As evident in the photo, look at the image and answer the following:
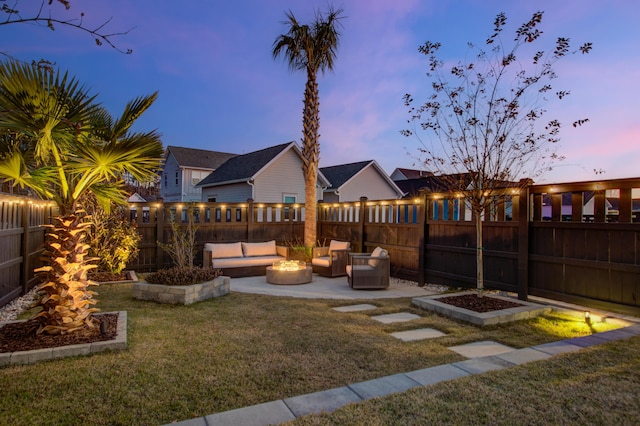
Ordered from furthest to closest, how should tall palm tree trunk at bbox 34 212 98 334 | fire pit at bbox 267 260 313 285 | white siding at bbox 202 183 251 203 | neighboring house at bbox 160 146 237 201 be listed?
neighboring house at bbox 160 146 237 201
white siding at bbox 202 183 251 203
fire pit at bbox 267 260 313 285
tall palm tree trunk at bbox 34 212 98 334

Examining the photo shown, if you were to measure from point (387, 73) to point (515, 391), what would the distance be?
1009 centimetres

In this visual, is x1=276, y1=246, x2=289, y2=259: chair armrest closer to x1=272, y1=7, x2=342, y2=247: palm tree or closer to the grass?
x1=272, y1=7, x2=342, y2=247: palm tree

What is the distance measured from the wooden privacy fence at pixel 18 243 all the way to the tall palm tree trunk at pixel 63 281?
7.00 ft

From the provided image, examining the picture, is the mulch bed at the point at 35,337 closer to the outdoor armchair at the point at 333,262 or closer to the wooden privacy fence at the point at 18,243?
the wooden privacy fence at the point at 18,243

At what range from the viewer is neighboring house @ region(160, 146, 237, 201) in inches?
874

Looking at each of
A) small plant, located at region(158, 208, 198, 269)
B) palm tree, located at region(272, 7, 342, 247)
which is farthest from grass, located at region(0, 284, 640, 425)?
palm tree, located at region(272, 7, 342, 247)

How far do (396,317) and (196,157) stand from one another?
21278mm

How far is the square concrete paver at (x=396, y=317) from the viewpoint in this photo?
4.81 meters

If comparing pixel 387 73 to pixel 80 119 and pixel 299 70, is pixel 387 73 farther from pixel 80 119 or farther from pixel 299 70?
pixel 80 119

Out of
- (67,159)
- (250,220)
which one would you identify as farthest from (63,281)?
(250,220)

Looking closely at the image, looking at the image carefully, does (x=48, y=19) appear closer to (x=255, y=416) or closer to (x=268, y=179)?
(x=255, y=416)

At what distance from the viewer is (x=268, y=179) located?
1741 cm

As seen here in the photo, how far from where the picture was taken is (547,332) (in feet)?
13.9

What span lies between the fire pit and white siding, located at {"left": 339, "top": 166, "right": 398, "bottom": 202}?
1232 cm
